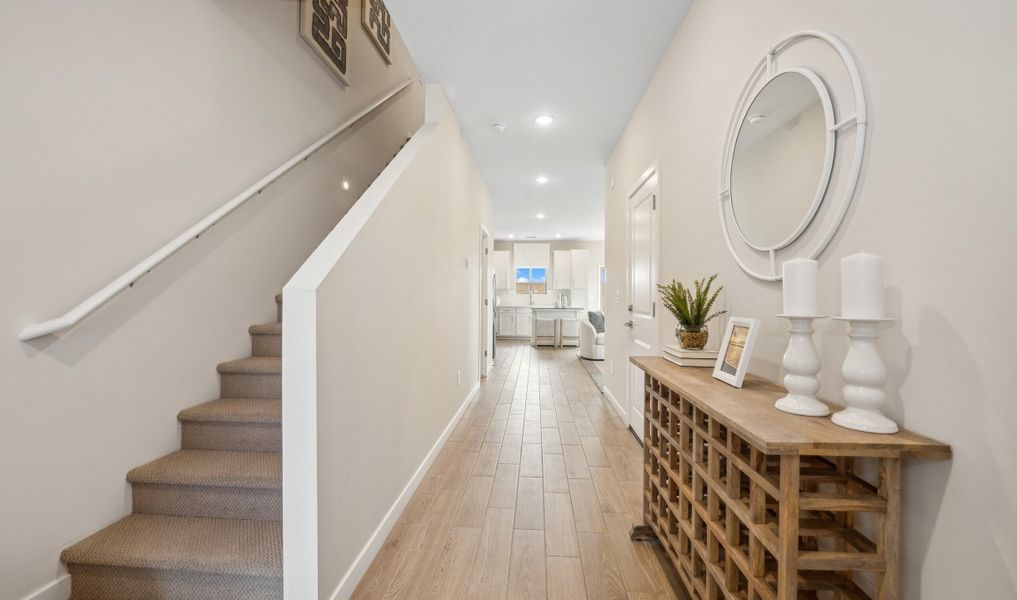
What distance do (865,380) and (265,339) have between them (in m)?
2.59

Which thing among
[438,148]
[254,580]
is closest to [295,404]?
[254,580]

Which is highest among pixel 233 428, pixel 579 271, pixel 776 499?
pixel 579 271

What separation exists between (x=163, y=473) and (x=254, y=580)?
0.62 m

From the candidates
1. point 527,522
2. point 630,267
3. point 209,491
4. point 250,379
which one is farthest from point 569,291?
point 209,491

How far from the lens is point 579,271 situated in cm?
1078

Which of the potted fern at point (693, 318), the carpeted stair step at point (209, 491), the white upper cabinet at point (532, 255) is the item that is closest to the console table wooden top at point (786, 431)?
the potted fern at point (693, 318)

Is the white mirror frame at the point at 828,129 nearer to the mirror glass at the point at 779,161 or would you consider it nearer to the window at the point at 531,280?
the mirror glass at the point at 779,161

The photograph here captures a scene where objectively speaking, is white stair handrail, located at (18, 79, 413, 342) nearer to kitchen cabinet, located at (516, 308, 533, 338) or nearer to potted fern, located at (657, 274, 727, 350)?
potted fern, located at (657, 274, 727, 350)

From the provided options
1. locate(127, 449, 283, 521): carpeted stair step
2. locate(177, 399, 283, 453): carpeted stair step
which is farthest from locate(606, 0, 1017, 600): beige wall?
locate(177, 399, 283, 453): carpeted stair step

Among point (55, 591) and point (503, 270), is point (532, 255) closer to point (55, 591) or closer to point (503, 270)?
point (503, 270)

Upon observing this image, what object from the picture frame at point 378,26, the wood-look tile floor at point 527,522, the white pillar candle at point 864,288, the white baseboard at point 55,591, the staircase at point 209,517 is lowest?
the wood-look tile floor at point 527,522

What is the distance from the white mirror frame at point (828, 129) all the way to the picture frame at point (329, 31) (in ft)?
8.63

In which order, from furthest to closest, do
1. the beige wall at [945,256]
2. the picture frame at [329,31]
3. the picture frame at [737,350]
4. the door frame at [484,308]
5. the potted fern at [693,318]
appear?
the door frame at [484,308]
the picture frame at [329,31]
the potted fern at [693,318]
the picture frame at [737,350]
the beige wall at [945,256]

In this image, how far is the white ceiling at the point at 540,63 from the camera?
2.28 m
